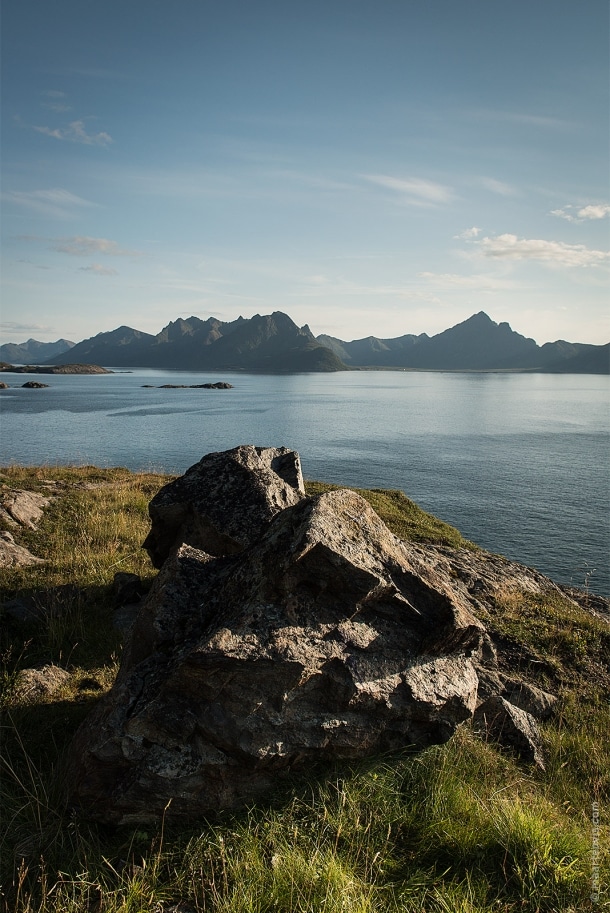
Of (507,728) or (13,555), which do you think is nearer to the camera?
(507,728)

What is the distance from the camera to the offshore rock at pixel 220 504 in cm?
1031

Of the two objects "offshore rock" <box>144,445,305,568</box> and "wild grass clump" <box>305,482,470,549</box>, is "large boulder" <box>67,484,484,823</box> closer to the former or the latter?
"offshore rock" <box>144,445,305,568</box>

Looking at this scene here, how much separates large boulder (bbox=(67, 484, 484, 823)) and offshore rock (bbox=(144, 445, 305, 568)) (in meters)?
3.36

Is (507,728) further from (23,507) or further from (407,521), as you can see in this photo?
(407,521)

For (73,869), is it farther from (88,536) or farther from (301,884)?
(88,536)

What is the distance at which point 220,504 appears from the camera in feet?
35.5

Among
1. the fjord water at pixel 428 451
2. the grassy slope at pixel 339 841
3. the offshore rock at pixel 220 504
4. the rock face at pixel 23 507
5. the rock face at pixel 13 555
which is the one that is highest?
the offshore rock at pixel 220 504

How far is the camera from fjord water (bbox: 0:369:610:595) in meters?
35.4

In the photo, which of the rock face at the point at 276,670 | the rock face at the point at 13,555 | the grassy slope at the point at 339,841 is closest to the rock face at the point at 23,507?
the rock face at the point at 13,555

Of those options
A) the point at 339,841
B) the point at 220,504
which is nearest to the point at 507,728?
the point at 339,841

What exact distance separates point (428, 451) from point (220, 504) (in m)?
55.2

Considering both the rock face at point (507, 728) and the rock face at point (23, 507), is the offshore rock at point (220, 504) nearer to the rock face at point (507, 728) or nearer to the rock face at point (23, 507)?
the rock face at point (507, 728)

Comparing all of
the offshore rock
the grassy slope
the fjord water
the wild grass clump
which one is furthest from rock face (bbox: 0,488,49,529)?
the fjord water

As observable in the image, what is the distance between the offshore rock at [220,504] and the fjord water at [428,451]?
1130 cm
